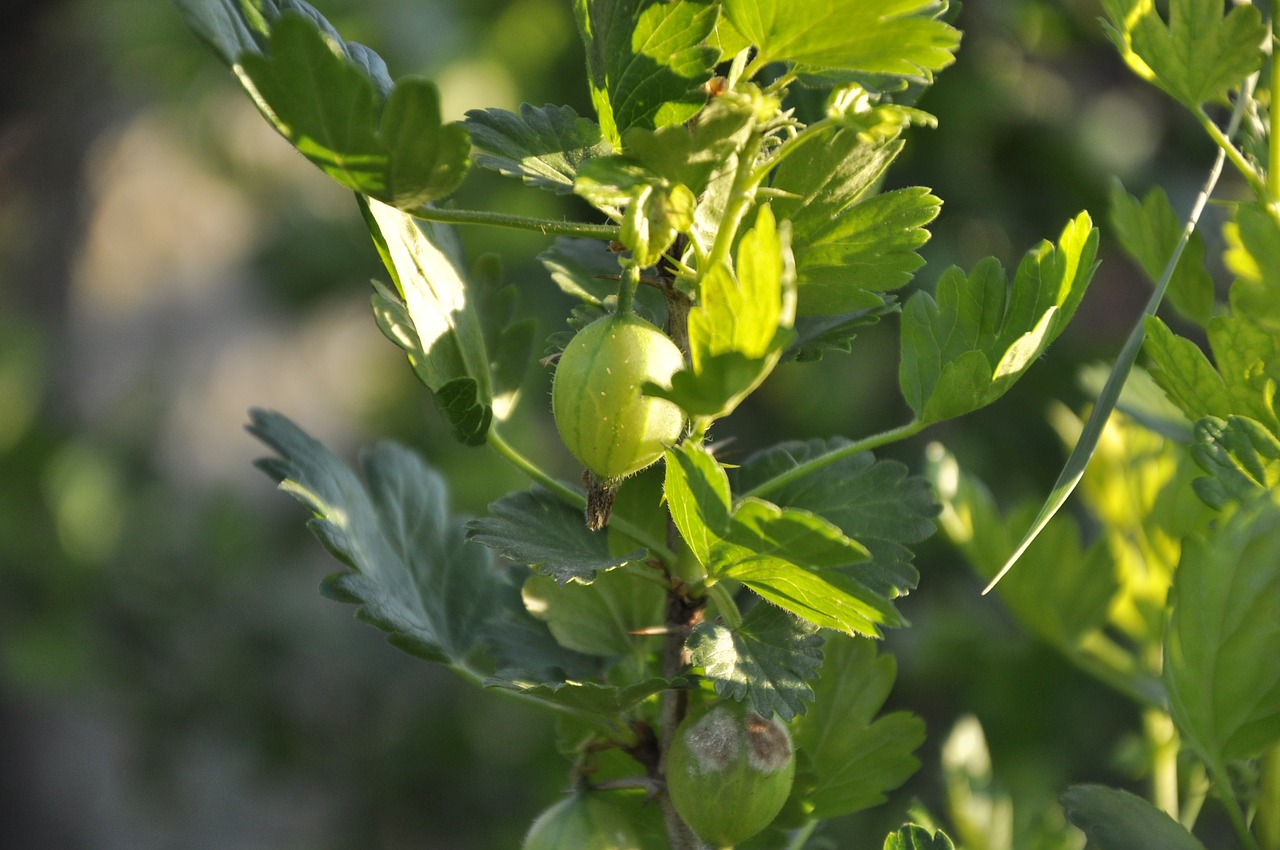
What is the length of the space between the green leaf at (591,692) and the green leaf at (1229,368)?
0.64 feet

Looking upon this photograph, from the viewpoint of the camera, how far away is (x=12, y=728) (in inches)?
79.6

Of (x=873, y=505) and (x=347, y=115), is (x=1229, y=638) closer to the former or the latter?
(x=873, y=505)

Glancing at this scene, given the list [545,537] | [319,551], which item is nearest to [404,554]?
[545,537]

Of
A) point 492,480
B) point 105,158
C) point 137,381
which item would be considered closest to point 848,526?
point 492,480

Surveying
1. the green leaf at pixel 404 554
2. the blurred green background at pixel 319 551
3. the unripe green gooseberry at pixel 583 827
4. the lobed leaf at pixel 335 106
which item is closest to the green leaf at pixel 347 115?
the lobed leaf at pixel 335 106

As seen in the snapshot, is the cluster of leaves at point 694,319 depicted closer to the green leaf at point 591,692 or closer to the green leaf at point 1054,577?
the green leaf at point 591,692

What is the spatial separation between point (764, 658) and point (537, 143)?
0.18 m

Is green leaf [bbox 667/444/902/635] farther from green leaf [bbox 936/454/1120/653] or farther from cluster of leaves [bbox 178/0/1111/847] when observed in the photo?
green leaf [bbox 936/454/1120/653]

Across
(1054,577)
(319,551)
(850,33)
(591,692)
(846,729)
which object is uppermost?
(850,33)

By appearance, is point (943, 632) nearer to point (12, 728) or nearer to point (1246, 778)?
point (1246, 778)

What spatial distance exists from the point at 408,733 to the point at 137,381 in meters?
1.00

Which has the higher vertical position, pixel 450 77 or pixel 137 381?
pixel 450 77

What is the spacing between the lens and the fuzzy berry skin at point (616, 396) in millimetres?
345

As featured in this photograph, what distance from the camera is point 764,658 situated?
1.18 feet
